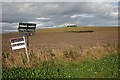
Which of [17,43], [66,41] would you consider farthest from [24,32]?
[66,41]

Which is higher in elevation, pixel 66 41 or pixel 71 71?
pixel 66 41

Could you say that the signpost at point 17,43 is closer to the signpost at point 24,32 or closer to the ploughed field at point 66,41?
the signpost at point 24,32

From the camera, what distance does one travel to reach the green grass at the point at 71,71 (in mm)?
12211

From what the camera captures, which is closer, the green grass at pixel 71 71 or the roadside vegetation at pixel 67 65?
the green grass at pixel 71 71

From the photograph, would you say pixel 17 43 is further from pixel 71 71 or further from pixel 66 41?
pixel 66 41

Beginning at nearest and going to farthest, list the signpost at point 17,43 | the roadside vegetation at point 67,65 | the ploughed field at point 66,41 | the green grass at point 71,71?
the green grass at point 71,71, the roadside vegetation at point 67,65, the signpost at point 17,43, the ploughed field at point 66,41

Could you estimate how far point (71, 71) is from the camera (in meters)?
13.0

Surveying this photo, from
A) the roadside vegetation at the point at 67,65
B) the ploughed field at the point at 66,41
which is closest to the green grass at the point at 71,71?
the roadside vegetation at the point at 67,65

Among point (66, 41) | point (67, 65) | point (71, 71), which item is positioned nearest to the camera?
A: point (71, 71)

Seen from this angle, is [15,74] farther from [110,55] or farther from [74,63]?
[110,55]

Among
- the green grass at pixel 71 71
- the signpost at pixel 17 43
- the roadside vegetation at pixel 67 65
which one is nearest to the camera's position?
the green grass at pixel 71 71

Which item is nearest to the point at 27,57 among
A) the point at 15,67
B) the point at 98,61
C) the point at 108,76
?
the point at 15,67

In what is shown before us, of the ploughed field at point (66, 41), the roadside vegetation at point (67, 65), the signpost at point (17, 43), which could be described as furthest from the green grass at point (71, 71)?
the ploughed field at point (66, 41)

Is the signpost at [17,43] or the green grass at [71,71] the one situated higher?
the signpost at [17,43]
